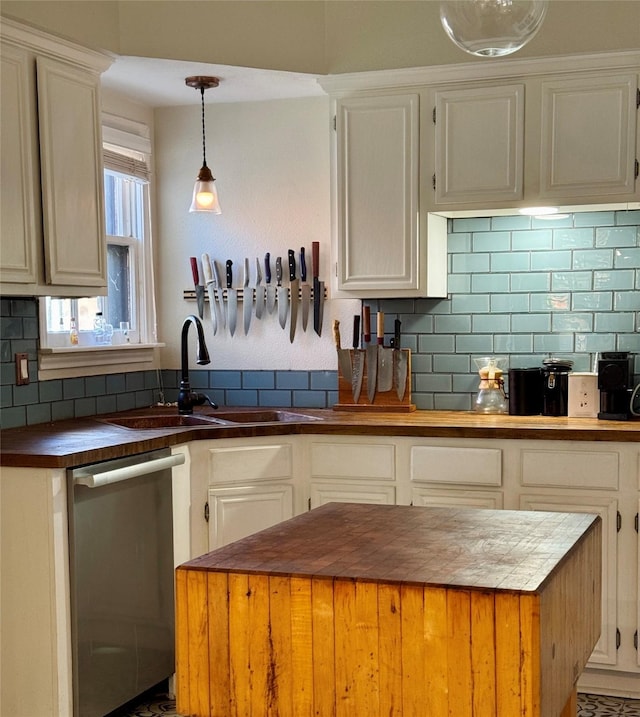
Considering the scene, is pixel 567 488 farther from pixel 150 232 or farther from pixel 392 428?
pixel 150 232

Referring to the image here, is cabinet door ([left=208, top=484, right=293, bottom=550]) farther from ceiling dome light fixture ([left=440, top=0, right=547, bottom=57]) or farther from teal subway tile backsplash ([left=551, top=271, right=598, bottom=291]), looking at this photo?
ceiling dome light fixture ([left=440, top=0, right=547, bottom=57])

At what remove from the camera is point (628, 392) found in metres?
4.00

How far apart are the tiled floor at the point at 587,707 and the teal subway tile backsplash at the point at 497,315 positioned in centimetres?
122

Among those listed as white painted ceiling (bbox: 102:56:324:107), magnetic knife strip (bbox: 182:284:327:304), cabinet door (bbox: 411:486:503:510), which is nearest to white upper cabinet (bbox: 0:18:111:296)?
white painted ceiling (bbox: 102:56:324:107)

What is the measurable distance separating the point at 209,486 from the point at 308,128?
1.84m

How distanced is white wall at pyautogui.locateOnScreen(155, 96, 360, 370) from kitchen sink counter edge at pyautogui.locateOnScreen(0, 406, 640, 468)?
0.60 metres

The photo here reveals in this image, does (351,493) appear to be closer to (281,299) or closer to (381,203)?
(281,299)

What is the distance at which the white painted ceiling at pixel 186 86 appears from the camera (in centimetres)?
425

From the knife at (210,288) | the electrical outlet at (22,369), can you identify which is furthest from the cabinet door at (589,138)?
the electrical outlet at (22,369)

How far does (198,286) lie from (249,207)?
465mm

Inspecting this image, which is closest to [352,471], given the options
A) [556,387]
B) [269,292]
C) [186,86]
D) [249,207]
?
[556,387]

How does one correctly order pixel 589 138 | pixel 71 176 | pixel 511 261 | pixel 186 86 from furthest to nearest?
1. pixel 186 86
2. pixel 511 261
3. pixel 589 138
4. pixel 71 176

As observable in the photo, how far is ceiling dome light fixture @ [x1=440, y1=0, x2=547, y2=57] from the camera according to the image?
1969 millimetres

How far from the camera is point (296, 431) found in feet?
13.4
